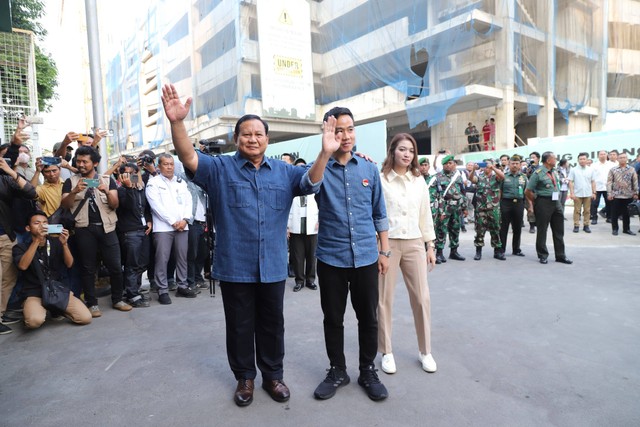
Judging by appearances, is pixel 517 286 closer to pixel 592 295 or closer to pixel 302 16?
pixel 592 295

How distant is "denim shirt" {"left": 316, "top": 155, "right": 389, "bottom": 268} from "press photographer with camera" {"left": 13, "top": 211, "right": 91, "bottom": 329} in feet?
9.73

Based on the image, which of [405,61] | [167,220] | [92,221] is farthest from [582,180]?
[92,221]

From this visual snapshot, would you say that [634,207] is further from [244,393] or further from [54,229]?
[54,229]

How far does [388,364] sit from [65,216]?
3721 mm

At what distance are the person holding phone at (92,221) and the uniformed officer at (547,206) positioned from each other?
6.05 metres

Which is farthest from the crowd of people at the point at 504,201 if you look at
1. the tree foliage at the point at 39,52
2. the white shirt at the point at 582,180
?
the tree foliage at the point at 39,52

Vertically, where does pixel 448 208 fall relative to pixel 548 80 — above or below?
below

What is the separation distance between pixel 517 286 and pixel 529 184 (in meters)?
2.20

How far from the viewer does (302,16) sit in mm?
18672

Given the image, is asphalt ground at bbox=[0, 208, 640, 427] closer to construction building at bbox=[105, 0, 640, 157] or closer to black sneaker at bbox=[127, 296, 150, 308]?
black sneaker at bbox=[127, 296, 150, 308]

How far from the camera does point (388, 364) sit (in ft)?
9.72

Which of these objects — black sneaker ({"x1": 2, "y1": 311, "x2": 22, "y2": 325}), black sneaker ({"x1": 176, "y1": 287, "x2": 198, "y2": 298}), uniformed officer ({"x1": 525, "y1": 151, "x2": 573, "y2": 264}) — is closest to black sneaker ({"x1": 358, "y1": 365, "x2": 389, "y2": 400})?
black sneaker ({"x1": 176, "y1": 287, "x2": 198, "y2": 298})

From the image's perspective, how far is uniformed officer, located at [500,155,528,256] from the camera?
7.09m

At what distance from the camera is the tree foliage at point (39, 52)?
41.2 feet
